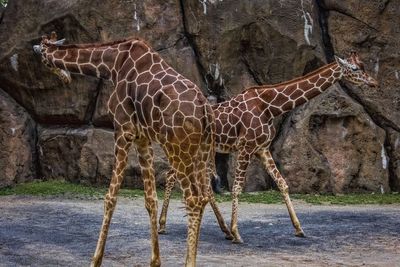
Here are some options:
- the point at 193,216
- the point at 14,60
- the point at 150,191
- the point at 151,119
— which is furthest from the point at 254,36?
the point at 193,216

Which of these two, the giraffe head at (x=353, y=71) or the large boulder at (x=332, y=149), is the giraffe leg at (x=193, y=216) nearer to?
the giraffe head at (x=353, y=71)

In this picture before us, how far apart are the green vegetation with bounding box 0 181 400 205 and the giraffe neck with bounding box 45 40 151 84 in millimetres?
5529

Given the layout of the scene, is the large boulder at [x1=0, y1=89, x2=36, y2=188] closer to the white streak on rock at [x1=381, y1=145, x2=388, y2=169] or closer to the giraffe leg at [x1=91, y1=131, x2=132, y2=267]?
the white streak on rock at [x1=381, y1=145, x2=388, y2=169]

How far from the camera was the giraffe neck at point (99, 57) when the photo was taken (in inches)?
229

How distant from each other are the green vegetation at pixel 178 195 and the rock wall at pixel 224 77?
0.50 meters

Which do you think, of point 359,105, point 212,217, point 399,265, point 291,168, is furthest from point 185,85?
point 359,105

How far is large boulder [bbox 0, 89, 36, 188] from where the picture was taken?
1287 cm

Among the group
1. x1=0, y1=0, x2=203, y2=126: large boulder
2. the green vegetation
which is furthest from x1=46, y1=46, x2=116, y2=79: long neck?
x1=0, y1=0, x2=203, y2=126: large boulder

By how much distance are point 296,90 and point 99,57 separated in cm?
365

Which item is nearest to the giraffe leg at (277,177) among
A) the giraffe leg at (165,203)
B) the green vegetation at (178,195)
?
the giraffe leg at (165,203)

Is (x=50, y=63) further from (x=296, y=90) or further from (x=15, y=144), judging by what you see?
(x=15, y=144)

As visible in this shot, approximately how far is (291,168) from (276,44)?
9.42ft

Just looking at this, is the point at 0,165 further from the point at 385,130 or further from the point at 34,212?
the point at 385,130

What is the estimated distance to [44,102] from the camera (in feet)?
44.6
